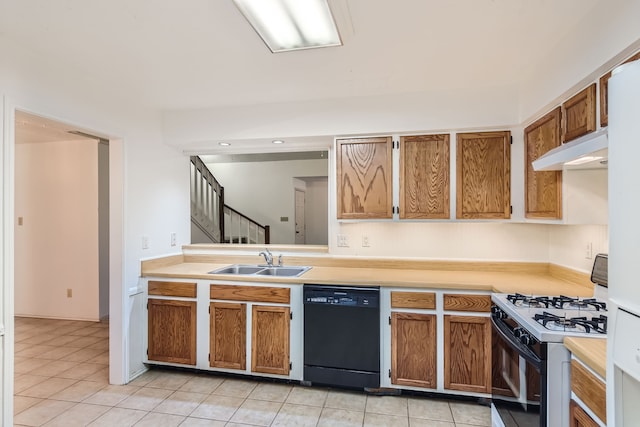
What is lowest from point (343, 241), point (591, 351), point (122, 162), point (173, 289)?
point (173, 289)

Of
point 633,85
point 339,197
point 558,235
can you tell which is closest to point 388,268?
point 339,197

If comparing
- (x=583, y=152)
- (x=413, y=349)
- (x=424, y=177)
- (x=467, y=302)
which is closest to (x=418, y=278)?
(x=467, y=302)

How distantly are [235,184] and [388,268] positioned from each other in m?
5.49

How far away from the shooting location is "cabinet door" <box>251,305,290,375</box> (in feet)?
8.73

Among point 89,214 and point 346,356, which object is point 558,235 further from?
point 89,214

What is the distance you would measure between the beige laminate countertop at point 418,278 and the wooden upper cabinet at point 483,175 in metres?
0.50

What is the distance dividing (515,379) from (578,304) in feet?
1.80

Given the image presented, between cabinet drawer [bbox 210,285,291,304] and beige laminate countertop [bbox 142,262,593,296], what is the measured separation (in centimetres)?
7

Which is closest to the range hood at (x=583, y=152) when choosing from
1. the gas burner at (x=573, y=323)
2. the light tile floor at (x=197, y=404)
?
the gas burner at (x=573, y=323)

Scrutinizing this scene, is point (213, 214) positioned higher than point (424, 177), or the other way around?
point (424, 177)

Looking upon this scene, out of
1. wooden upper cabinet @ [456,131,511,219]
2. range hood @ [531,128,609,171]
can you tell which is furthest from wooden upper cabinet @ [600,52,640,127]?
wooden upper cabinet @ [456,131,511,219]

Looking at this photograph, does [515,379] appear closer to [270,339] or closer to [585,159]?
[585,159]

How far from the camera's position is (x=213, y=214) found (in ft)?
19.6

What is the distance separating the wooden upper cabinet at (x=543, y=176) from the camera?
2.11 meters
